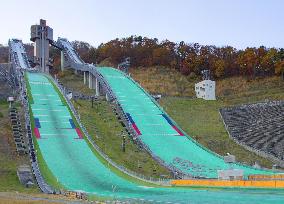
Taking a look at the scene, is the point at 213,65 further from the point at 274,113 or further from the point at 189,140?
the point at 189,140

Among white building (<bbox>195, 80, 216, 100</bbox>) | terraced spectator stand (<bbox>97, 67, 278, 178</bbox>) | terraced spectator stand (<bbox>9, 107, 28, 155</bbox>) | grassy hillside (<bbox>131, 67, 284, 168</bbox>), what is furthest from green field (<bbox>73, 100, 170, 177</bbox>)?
white building (<bbox>195, 80, 216, 100</bbox>)

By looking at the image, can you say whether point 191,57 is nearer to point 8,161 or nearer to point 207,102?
point 207,102

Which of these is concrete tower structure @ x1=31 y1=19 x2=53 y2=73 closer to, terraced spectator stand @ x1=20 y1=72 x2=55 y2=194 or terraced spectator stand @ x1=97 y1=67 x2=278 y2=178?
terraced spectator stand @ x1=97 y1=67 x2=278 y2=178

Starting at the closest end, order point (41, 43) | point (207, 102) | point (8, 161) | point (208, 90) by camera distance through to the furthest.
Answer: point (8, 161)
point (207, 102)
point (208, 90)
point (41, 43)

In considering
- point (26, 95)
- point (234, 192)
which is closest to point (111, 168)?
point (234, 192)

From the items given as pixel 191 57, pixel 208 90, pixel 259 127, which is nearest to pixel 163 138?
pixel 259 127

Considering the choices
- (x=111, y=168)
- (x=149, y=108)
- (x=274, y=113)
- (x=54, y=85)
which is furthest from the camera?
(x=54, y=85)

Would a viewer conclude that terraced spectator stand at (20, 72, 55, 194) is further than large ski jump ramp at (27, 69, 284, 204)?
Yes
